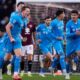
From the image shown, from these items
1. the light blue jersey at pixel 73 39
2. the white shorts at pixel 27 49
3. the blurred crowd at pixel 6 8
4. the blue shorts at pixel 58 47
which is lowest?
the white shorts at pixel 27 49

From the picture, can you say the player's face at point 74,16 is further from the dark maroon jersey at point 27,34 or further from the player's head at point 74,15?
the dark maroon jersey at point 27,34

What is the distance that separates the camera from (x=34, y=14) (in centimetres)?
1961

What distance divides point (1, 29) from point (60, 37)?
488cm

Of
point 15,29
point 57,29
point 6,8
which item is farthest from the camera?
point 6,8

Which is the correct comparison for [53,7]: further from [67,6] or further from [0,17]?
[0,17]

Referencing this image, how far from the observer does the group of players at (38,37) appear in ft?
37.9

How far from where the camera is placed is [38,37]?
16.9 meters

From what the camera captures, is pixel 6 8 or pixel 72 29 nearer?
pixel 72 29

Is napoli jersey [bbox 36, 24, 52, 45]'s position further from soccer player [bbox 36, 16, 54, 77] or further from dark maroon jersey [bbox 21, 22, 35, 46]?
dark maroon jersey [bbox 21, 22, 35, 46]

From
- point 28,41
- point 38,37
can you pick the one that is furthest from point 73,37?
point 28,41

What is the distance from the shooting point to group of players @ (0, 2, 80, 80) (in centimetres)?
1154

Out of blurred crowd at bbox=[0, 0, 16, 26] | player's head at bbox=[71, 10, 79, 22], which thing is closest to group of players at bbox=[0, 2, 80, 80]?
player's head at bbox=[71, 10, 79, 22]

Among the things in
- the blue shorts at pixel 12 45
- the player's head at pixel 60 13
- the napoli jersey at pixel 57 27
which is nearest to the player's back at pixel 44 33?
the napoli jersey at pixel 57 27

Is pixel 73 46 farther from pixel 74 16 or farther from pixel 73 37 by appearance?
pixel 74 16
